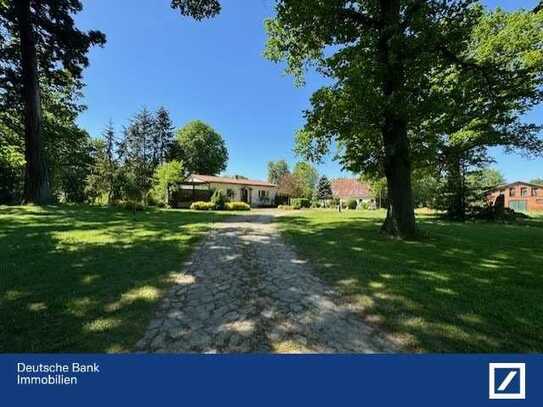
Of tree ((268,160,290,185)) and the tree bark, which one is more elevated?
tree ((268,160,290,185))

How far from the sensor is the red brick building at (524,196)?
52.5 m

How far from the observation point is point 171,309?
4586 millimetres

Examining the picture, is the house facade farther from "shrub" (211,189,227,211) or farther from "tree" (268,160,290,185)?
"tree" (268,160,290,185)

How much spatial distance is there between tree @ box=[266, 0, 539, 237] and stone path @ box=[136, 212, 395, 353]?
538cm

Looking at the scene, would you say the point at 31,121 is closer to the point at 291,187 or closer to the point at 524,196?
the point at 291,187

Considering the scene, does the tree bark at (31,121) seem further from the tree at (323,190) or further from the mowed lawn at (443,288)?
the tree at (323,190)

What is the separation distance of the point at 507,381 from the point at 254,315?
2.89 m

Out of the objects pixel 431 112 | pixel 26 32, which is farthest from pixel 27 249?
pixel 26 32

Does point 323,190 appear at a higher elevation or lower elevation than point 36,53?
lower

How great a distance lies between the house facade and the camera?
37.8 meters

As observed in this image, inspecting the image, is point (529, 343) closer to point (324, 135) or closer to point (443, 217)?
point (324, 135)

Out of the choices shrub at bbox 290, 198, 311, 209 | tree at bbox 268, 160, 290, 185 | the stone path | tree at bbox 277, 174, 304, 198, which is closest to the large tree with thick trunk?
the stone path

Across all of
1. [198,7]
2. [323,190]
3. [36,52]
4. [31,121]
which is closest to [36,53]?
[36,52]

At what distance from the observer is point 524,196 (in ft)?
177
